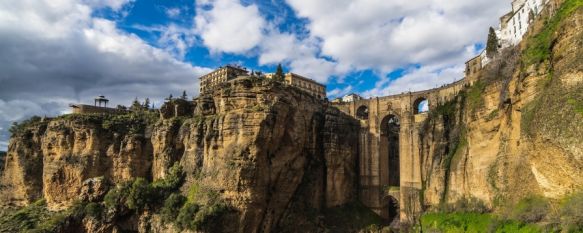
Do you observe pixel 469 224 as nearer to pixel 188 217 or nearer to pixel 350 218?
pixel 350 218

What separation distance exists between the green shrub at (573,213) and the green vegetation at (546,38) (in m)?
8.85

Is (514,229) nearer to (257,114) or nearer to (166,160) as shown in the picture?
(257,114)

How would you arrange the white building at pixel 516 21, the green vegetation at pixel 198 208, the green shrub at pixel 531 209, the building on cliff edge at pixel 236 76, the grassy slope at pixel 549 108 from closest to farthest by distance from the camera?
the grassy slope at pixel 549 108
the green shrub at pixel 531 209
the white building at pixel 516 21
the green vegetation at pixel 198 208
the building on cliff edge at pixel 236 76

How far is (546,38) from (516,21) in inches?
681

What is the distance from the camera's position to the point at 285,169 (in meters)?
45.5

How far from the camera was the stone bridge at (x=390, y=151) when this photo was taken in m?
47.0

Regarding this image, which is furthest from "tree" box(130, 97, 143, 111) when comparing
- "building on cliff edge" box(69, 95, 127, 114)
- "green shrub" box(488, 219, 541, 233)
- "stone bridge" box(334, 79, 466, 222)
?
"green shrub" box(488, 219, 541, 233)

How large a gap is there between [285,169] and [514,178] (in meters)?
22.0

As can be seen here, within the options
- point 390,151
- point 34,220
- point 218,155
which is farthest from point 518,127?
point 34,220

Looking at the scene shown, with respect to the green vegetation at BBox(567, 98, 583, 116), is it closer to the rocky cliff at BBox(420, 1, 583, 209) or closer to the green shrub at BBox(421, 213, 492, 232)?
the rocky cliff at BBox(420, 1, 583, 209)

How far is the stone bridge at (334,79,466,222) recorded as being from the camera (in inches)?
1850

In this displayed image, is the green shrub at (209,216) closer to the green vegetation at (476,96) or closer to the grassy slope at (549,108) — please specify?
the grassy slope at (549,108)

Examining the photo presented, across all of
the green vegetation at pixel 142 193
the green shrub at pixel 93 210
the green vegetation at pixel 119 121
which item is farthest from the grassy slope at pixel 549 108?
the green vegetation at pixel 119 121

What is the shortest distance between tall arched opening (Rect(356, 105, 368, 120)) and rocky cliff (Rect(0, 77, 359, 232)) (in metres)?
2.32
